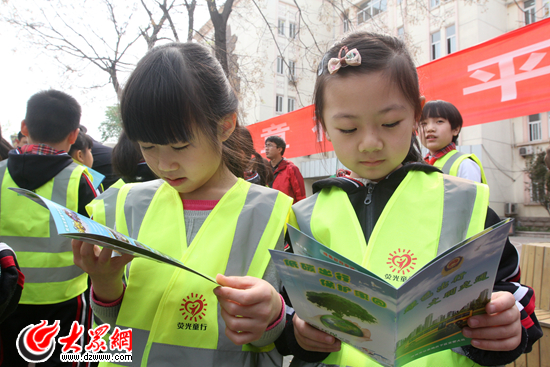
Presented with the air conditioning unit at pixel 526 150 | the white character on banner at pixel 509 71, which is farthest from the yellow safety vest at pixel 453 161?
the air conditioning unit at pixel 526 150

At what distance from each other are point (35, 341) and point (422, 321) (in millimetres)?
1633

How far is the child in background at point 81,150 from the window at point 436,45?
1368cm

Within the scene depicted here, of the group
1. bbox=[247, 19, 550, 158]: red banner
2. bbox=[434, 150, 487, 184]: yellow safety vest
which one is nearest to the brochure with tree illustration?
bbox=[247, 19, 550, 158]: red banner

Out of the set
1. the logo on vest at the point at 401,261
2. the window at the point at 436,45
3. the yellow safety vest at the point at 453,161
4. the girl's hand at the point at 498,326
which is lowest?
the girl's hand at the point at 498,326

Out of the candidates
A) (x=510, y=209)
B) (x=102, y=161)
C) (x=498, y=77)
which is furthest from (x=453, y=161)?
(x=510, y=209)

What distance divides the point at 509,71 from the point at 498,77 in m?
0.10

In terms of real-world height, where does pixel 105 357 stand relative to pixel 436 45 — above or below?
below

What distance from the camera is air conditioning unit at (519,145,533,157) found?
13.2 m

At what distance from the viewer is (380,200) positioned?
1124 mm

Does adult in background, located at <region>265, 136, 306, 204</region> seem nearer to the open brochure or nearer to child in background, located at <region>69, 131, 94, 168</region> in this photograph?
child in background, located at <region>69, 131, 94, 168</region>

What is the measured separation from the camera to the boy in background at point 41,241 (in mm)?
1904

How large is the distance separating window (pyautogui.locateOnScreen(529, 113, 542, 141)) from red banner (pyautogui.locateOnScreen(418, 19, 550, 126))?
12.5 meters

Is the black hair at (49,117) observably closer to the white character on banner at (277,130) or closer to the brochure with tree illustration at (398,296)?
the brochure with tree illustration at (398,296)
